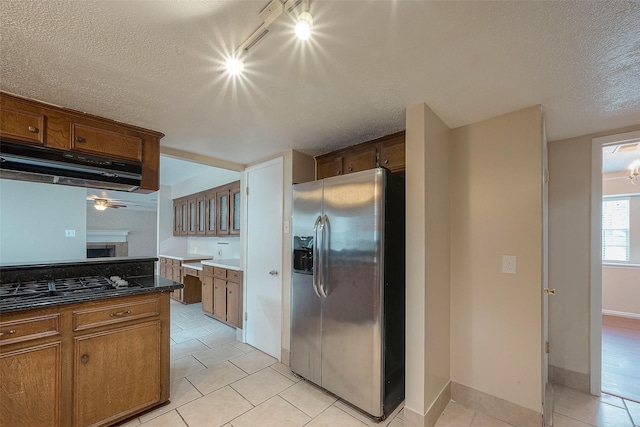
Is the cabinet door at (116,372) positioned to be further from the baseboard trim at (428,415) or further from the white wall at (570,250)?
the white wall at (570,250)

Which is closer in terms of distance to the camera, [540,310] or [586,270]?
[540,310]

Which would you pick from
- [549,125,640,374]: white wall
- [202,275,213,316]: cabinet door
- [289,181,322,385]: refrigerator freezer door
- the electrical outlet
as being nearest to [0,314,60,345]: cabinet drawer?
[289,181,322,385]: refrigerator freezer door

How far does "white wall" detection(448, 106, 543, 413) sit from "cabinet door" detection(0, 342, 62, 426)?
2.73 metres

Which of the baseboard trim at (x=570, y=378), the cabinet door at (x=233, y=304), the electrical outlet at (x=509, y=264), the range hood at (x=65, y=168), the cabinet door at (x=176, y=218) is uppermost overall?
the range hood at (x=65, y=168)

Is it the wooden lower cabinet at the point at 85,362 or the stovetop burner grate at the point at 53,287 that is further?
the stovetop burner grate at the point at 53,287

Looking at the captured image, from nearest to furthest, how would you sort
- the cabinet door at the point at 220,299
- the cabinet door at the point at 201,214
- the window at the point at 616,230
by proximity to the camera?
the cabinet door at the point at 220,299
the window at the point at 616,230
the cabinet door at the point at 201,214

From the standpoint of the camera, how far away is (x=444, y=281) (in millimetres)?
2148

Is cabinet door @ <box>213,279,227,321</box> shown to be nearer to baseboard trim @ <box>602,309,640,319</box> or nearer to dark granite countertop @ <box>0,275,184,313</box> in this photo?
dark granite countertop @ <box>0,275,184,313</box>

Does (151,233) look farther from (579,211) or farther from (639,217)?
(639,217)

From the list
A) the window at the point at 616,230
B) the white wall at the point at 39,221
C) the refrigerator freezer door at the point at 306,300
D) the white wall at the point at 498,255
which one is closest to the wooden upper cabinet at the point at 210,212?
the white wall at the point at 39,221

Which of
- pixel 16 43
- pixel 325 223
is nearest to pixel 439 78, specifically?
pixel 325 223

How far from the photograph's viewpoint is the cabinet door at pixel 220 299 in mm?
3830

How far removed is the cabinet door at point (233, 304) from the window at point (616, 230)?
593cm

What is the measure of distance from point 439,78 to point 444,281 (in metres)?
1.46
